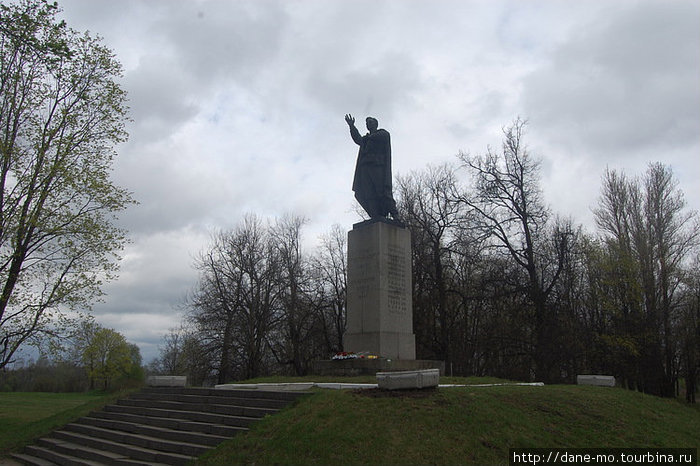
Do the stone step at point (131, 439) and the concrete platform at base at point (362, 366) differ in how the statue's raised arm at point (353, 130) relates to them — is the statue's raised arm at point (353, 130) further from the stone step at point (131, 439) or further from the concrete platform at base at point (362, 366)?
the stone step at point (131, 439)

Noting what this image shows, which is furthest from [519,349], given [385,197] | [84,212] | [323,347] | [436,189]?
[84,212]

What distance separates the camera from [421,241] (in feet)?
92.8

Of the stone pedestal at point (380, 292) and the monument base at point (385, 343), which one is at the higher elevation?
the stone pedestal at point (380, 292)

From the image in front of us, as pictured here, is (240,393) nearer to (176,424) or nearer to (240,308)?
(176,424)

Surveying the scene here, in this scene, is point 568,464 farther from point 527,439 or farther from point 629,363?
point 629,363

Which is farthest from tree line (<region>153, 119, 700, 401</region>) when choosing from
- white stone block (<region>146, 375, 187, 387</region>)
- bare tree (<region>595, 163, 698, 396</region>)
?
white stone block (<region>146, 375, 187, 387</region>)

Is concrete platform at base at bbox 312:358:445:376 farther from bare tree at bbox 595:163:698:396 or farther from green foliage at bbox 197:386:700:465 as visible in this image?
bare tree at bbox 595:163:698:396

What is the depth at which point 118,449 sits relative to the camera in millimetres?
9820

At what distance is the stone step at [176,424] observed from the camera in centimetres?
912

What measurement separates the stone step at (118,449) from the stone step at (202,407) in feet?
4.54

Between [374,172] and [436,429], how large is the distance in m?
9.93

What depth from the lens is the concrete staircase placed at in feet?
29.7

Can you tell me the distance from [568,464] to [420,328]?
20.8 meters

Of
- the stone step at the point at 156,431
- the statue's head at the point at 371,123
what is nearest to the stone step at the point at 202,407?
the stone step at the point at 156,431
